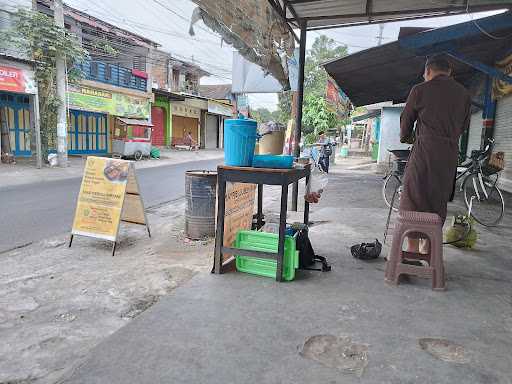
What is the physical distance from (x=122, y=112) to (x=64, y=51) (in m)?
7.43

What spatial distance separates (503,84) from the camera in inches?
346

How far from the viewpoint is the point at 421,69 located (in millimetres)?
8688

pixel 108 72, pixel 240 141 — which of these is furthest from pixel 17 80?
pixel 240 141

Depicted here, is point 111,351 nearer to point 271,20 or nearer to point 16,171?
point 271,20

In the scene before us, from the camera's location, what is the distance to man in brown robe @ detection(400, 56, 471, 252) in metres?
3.48

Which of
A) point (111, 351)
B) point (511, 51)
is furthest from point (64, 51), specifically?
point (111, 351)

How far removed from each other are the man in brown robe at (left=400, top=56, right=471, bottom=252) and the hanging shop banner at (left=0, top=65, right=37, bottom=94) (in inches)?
596

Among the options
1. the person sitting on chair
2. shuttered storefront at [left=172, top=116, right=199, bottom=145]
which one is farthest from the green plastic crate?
shuttered storefront at [left=172, top=116, right=199, bottom=145]

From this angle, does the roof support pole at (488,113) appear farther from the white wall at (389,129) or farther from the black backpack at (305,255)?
the black backpack at (305,255)

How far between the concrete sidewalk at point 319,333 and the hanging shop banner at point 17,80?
1448cm

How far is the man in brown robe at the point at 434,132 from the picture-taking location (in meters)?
3.48

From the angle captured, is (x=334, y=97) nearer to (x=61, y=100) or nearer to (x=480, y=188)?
(x=480, y=188)

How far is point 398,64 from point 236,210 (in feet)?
19.8

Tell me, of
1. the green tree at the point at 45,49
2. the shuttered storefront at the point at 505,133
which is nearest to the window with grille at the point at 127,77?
the green tree at the point at 45,49
